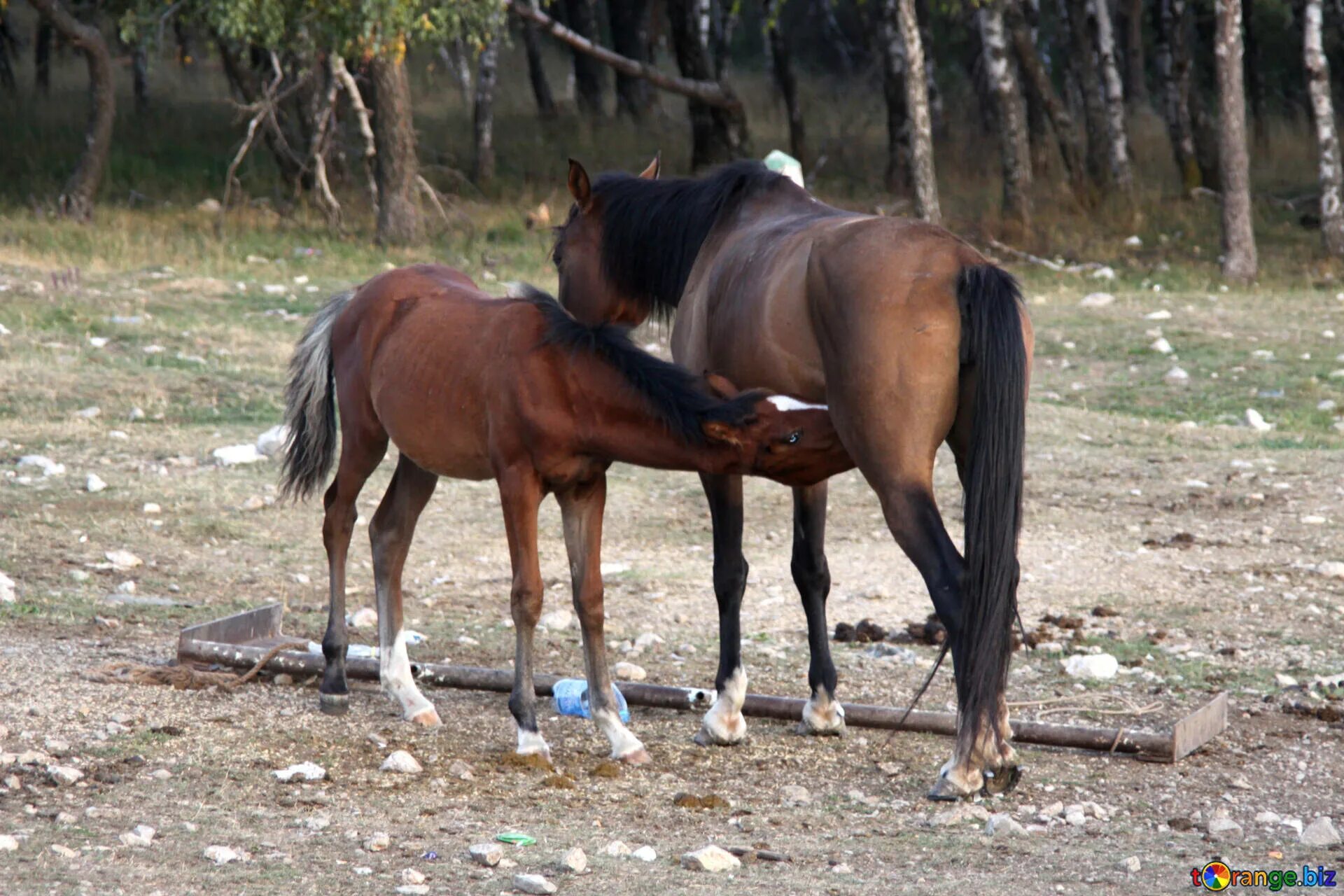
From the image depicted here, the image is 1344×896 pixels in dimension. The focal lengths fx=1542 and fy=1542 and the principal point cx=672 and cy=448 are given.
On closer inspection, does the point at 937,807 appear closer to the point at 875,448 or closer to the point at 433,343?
the point at 875,448

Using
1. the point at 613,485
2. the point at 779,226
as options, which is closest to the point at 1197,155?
the point at 613,485

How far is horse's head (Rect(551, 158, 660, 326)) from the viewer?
610 centimetres

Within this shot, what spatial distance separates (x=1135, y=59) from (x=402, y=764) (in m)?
28.0

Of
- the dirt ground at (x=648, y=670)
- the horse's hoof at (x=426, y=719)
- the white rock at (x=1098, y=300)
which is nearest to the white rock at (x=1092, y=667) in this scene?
the dirt ground at (x=648, y=670)

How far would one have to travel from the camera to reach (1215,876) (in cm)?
372

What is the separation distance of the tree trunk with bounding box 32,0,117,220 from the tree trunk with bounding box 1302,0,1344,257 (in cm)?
1371

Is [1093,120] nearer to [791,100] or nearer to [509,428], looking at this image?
[791,100]

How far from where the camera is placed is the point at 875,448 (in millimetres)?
4430

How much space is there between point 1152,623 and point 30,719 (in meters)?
4.45

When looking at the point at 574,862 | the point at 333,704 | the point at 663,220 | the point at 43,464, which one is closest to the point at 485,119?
the point at 43,464

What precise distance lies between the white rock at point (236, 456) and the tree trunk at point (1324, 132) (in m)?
12.7

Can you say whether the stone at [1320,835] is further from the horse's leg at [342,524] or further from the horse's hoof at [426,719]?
the horse's leg at [342,524]

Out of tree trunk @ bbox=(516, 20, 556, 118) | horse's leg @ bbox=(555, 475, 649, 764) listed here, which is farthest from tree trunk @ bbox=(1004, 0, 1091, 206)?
horse's leg @ bbox=(555, 475, 649, 764)

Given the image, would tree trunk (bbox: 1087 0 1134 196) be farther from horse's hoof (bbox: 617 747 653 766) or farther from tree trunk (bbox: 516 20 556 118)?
horse's hoof (bbox: 617 747 653 766)
